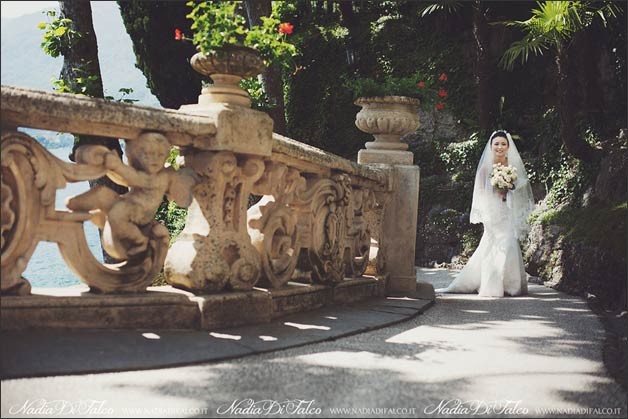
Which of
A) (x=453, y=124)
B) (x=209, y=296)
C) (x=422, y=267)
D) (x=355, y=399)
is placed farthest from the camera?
(x=453, y=124)

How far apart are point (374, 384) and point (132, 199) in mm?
1825

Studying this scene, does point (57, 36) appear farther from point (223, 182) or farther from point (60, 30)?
point (223, 182)

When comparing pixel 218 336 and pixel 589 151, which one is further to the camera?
pixel 589 151

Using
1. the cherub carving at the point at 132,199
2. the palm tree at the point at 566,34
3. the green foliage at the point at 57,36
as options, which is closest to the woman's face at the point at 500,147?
the palm tree at the point at 566,34

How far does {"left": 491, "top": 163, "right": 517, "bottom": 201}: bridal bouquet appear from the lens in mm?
10289

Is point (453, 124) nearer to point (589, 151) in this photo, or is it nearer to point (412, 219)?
point (589, 151)

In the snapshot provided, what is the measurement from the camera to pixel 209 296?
16.8 ft

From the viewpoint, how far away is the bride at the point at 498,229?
1011cm

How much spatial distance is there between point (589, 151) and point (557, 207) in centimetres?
98

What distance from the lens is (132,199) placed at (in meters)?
4.82

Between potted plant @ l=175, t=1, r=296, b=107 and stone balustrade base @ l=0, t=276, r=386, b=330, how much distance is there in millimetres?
1350

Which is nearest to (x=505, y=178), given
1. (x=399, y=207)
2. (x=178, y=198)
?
(x=399, y=207)

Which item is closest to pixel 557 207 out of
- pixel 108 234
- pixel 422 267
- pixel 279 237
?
pixel 422 267

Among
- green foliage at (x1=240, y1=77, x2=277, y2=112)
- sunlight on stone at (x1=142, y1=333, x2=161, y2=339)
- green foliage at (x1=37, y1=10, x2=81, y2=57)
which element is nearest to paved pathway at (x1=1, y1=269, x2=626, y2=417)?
sunlight on stone at (x1=142, y1=333, x2=161, y2=339)
